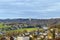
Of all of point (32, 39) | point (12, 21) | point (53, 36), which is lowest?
point (12, 21)

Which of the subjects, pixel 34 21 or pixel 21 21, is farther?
pixel 21 21

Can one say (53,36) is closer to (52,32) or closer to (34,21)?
(52,32)

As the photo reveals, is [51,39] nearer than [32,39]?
Yes

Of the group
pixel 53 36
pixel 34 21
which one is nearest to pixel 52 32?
pixel 53 36

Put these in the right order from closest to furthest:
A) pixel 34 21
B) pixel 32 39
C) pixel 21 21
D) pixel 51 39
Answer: pixel 51 39 → pixel 32 39 → pixel 34 21 → pixel 21 21

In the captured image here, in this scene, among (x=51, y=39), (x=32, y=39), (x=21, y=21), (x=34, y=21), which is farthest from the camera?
(x=21, y=21)

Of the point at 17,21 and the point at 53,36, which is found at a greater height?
the point at 53,36

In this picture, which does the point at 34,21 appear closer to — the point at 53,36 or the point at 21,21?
the point at 21,21

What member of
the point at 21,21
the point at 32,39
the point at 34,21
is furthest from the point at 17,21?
the point at 32,39

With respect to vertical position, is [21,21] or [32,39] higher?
[32,39]
